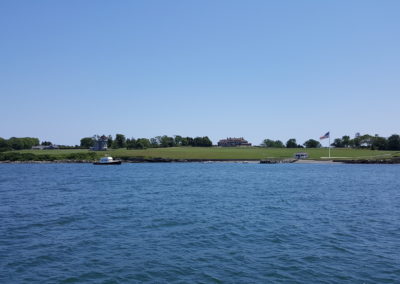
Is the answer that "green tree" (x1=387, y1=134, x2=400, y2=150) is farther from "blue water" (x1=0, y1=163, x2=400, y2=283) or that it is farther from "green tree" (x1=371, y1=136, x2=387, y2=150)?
"blue water" (x1=0, y1=163, x2=400, y2=283)

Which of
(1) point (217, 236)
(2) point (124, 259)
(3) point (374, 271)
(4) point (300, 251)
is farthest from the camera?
(1) point (217, 236)

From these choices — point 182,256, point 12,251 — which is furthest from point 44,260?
point 182,256

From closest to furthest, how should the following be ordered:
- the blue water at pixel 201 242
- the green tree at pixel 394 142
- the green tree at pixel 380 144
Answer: the blue water at pixel 201 242
the green tree at pixel 394 142
the green tree at pixel 380 144

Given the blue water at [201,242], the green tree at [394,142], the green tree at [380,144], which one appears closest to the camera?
the blue water at [201,242]

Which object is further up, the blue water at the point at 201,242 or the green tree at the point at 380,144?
the green tree at the point at 380,144

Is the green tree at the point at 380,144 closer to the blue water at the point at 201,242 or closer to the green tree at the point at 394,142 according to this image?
the green tree at the point at 394,142

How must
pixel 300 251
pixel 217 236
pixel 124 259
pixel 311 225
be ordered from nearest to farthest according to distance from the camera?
pixel 124 259, pixel 300 251, pixel 217 236, pixel 311 225

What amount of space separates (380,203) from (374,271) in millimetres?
22686

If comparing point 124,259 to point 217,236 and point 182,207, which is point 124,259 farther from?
point 182,207

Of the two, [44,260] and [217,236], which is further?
[217,236]

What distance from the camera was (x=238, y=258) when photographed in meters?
16.1

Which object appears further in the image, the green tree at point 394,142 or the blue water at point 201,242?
the green tree at point 394,142

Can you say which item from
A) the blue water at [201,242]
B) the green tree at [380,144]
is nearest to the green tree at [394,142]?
the green tree at [380,144]

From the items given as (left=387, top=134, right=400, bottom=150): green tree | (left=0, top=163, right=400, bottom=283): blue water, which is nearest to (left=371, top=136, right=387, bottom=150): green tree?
(left=387, top=134, right=400, bottom=150): green tree
